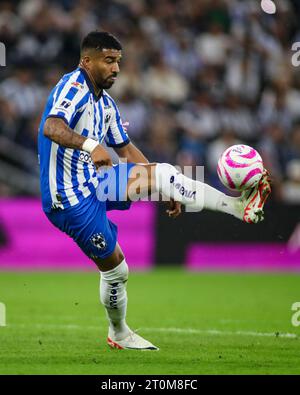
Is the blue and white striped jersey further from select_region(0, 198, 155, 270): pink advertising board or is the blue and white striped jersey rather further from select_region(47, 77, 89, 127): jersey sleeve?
select_region(0, 198, 155, 270): pink advertising board

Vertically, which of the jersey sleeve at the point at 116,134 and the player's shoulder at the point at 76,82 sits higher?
the player's shoulder at the point at 76,82

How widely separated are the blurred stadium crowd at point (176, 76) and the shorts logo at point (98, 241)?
8.67 metres

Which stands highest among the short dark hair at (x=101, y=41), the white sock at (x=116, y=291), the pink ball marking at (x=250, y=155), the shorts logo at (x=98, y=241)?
the short dark hair at (x=101, y=41)

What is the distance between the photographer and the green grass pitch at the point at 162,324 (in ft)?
23.1

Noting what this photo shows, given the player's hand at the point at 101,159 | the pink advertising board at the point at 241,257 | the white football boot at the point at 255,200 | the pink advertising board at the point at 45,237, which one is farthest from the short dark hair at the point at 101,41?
the pink advertising board at the point at 241,257

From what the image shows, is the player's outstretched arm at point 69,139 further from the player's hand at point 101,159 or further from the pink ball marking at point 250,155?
the pink ball marking at point 250,155

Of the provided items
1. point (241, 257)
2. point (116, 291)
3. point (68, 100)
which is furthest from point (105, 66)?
point (241, 257)

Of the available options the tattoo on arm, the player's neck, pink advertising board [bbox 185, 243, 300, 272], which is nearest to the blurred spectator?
pink advertising board [bbox 185, 243, 300, 272]

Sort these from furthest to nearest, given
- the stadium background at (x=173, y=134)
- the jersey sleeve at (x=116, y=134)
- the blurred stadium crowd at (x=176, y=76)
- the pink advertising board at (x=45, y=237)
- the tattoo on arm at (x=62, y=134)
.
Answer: the blurred stadium crowd at (x=176, y=76) < the pink advertising board at (x=45, y=237) < the stadium background at (x=173, y=134) < the jersey sleeve at (x=116, y=134) < the tattoo on arm at (x=62, y=134)

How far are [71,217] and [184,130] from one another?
956 centimetres

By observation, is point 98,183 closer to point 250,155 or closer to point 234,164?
point 234,164

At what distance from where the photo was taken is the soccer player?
724cm

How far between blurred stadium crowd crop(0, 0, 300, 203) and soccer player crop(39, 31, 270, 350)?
27.7 feet

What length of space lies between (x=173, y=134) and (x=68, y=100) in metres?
→ 9.69
